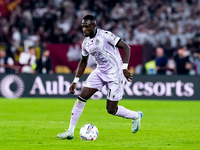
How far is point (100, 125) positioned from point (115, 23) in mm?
12599

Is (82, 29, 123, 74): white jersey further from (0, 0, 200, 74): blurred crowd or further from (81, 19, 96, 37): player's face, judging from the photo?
(0, 0, 200, 74): blurred crowd

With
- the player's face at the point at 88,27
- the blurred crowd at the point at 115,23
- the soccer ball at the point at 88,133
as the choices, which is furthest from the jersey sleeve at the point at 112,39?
the blurred crowd at the point at 115,23

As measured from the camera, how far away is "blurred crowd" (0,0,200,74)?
22.4 m

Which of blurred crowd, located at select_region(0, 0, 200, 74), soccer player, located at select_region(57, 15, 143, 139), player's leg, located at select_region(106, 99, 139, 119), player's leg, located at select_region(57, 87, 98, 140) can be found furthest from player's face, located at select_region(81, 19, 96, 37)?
blurred crowd, located at select_region(0, 0, 200, 74)

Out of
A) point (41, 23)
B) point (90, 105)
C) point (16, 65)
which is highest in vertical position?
point (41, 23)

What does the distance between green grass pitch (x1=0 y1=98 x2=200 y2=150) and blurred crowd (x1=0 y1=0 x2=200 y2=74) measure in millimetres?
3795

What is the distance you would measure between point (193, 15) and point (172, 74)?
5593 millimetres

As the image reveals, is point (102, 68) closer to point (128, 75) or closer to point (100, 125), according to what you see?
point (128, 75)

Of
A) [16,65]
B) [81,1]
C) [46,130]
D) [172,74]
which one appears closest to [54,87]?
[16,65]

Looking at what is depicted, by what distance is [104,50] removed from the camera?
936 centimetres

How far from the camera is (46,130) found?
35.1 ft

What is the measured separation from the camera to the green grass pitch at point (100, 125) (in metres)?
8.71

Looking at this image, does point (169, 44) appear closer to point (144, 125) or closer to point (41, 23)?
point (41, 23)

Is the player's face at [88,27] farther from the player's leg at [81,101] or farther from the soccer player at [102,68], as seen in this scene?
the player's leg at [81,101]
